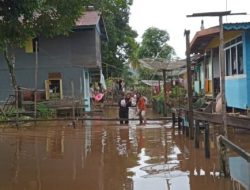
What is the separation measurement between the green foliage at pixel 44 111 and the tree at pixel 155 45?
39.0m

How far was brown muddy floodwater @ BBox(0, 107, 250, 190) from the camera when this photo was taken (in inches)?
378

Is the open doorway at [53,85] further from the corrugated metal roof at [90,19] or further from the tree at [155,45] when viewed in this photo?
the tree at [155,45]

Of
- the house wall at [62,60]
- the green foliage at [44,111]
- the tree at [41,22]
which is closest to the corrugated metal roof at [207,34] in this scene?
the tree at [41,22]

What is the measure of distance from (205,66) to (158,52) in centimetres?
4188

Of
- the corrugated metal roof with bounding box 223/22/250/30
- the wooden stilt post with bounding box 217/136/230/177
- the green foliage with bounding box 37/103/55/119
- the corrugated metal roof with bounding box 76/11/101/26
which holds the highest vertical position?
the corrugated metal roof with bounding box 76/11/101/26

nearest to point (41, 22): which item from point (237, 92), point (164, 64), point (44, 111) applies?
point (237, 92)

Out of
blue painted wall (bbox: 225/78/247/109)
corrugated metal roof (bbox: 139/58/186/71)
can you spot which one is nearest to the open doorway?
corrugated metal roof (bbox: 139/58/186/71)

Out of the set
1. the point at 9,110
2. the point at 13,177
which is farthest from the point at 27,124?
the point at 13,177

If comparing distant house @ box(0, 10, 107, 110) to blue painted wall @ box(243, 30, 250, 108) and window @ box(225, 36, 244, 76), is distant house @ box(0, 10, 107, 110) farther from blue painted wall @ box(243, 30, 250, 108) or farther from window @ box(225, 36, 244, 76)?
blue painted wall @ box(243, 30, 250, 108)

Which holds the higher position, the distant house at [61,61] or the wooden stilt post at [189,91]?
the distant house at [61,61]

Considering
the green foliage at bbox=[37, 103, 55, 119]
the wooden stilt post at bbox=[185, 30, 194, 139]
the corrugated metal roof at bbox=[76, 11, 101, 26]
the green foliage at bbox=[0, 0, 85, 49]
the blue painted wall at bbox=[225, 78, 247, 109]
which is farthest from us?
the corrugated metal roof at bbox=[76, 11, 101, 26]

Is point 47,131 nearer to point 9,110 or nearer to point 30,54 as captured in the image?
point 9,110

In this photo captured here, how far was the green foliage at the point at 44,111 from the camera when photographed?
90.1 ft

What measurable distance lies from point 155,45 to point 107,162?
58.3m
